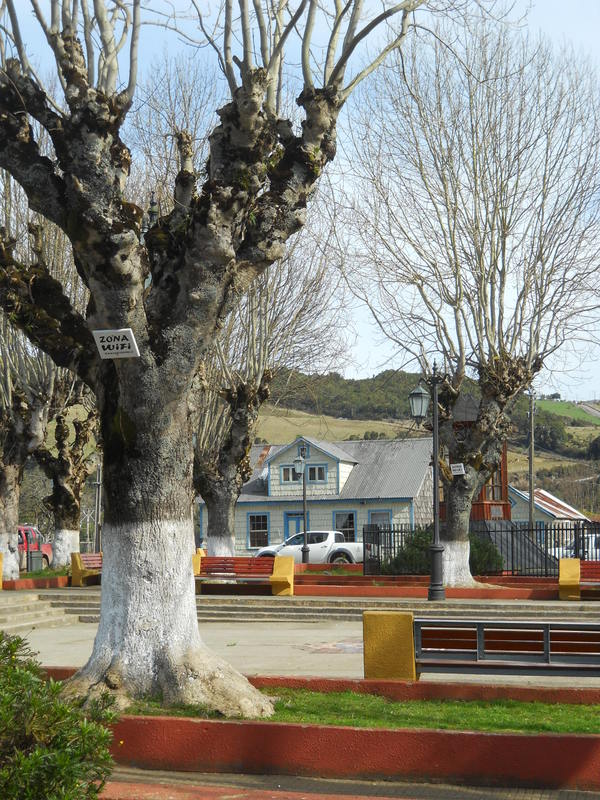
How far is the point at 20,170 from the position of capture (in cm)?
945

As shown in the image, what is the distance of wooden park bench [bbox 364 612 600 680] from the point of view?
364 inches

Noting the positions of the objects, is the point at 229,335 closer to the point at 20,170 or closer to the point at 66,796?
the point at 20,170

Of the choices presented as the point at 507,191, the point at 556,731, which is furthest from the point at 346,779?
the point at 507,191

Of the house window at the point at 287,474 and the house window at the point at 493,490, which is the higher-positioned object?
the house window at the point at 287,474

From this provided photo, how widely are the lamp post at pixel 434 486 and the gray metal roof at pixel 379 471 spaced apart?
92.6ft

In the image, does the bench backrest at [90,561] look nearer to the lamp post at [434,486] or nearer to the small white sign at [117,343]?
the lamp post at [434,486]

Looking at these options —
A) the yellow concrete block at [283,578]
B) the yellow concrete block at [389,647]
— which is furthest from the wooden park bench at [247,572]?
the yellow concrete block at [389,647]

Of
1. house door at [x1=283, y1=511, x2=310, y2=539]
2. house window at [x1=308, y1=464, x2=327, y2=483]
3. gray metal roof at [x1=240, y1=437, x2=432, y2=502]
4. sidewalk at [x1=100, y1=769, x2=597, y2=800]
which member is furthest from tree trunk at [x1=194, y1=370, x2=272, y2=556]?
house door at [x1=283, y1=511, x2=310, y2=539]

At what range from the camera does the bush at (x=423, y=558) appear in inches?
1005

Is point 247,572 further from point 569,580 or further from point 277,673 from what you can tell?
point 277,673

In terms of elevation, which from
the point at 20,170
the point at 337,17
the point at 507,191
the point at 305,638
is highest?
the point at 507,191

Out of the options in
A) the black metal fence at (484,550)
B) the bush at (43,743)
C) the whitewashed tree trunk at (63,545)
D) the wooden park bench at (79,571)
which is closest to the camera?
the bush at (43,743)

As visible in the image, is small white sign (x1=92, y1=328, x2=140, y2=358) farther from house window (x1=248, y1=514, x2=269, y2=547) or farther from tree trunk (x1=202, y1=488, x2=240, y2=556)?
house window (x1=248, y1=514, x2=269, y2=547)

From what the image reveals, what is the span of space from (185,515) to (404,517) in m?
40.6
